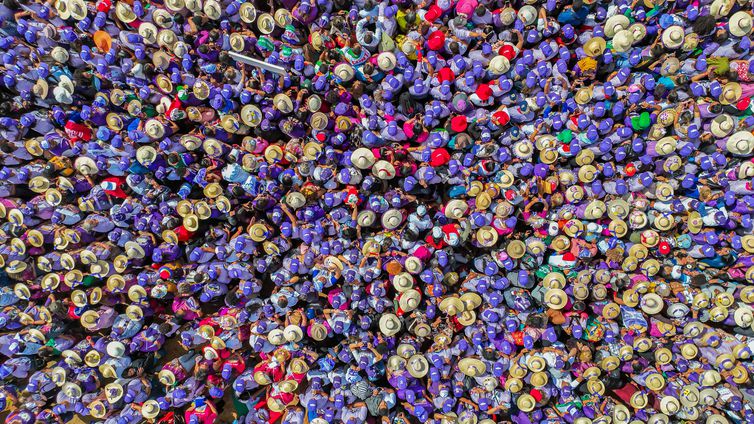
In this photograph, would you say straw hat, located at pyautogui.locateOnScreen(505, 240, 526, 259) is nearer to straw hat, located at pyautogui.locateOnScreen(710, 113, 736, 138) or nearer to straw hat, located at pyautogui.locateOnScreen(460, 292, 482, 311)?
straw hat, located at pyautogui.locateOnScreen(460, 292, 482, 311)

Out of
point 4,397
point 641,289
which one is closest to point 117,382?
point 4,397

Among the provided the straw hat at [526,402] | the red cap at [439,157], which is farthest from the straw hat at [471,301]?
the red cap at [439,157]

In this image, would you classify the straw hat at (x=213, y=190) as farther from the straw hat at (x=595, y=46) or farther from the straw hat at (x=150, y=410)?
the straw hat at (x=595, y=46)

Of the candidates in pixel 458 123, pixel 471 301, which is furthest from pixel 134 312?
pixel 458 123

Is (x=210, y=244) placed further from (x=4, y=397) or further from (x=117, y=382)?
(x=4, y=397)

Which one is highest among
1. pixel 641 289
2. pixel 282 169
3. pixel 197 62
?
pixel 197 62

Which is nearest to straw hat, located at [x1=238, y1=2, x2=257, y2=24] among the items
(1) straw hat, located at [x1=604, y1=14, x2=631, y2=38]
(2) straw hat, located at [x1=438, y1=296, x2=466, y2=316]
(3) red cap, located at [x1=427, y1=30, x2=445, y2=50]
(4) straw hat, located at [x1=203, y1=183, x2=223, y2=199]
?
(4) straw hat, located at [x1=203, y1=183, x2=223, y2=199]

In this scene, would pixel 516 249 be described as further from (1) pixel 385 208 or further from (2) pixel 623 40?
(2) pixel 623 40
